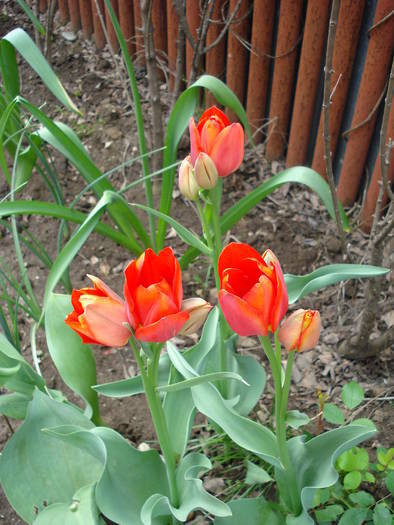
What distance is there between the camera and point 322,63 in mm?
2074

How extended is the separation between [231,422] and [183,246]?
120 cm

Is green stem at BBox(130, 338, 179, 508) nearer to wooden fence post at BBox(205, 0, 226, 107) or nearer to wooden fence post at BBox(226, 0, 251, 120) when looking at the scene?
wooden fence post at BBox(226, 0, 251, 120)

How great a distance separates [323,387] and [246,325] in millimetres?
916

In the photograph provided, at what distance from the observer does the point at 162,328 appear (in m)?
0.85

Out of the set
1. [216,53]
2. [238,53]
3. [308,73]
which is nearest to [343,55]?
[308,73]

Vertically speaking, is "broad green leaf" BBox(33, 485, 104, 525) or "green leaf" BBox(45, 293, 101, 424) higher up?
"green leaf" BBox(45, 293, 101, 424)

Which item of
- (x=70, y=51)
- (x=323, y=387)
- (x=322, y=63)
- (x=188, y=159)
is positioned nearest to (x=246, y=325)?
(x=188, y=159)

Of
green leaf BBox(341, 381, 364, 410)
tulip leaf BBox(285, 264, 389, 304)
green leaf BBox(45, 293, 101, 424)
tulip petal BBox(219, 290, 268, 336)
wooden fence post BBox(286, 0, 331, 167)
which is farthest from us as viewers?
wooden fence post BBox(286, 0, 331, 167)

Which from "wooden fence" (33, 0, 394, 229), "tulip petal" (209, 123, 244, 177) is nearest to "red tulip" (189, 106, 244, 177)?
"tulip petal" (209, 123, 244, 177)

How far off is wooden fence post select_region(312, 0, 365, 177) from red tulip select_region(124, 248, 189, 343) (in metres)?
1.10

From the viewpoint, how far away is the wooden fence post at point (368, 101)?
1788 mm

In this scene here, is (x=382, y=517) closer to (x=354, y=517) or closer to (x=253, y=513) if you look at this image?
(x=354, y=517)

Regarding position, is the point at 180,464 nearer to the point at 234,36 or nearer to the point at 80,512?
the point at 80,512

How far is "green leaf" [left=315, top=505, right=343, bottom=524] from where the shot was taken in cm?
121
